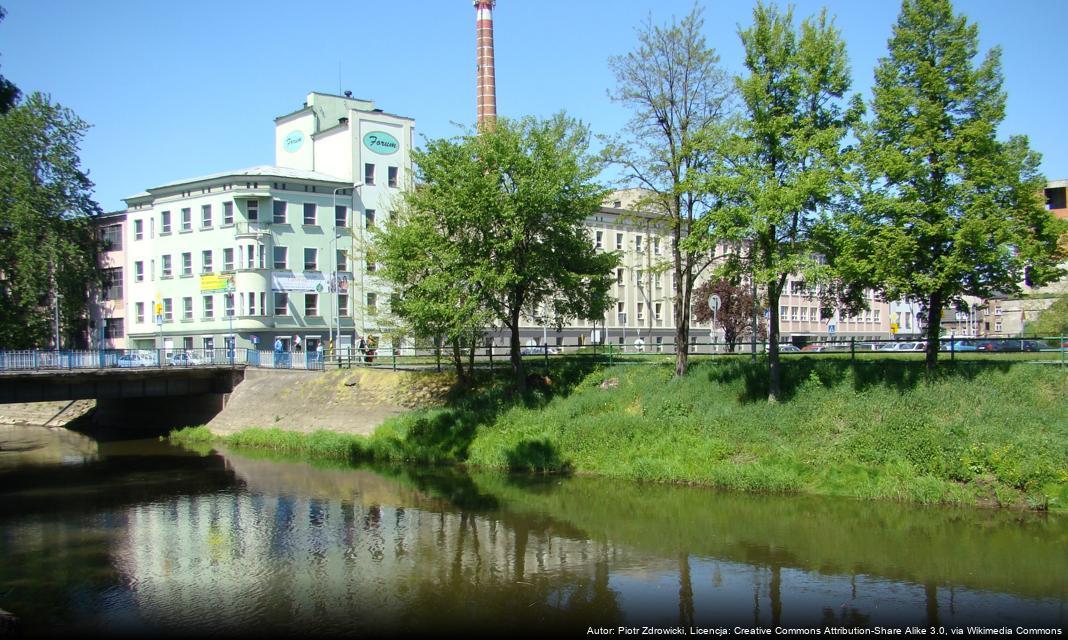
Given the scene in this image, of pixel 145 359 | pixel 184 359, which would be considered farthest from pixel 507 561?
pixel 184 359

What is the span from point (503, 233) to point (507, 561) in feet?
59.6

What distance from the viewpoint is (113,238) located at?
70625 millimetres

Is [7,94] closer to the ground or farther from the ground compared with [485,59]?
closer to the ground

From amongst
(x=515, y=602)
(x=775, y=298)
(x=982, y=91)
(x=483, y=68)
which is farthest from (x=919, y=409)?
(x=483, y=68)

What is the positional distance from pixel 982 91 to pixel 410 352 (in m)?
36.0

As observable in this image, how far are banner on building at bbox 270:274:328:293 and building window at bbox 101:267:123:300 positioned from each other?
1956 centimetres

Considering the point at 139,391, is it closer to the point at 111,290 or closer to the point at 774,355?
the point at 111,290

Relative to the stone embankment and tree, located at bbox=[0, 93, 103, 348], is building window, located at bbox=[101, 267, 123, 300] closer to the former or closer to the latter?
tree, located at bbox=[0, 93, 103, 348]

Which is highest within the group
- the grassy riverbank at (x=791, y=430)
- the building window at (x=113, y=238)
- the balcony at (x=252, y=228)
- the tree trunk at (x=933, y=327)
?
the building window at (x=113, y=238)

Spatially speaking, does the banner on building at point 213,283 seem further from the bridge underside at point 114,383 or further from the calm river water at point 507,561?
the calm river water at point 507,561

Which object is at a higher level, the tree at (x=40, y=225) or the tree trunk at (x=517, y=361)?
the tree at (x=40, y=225)

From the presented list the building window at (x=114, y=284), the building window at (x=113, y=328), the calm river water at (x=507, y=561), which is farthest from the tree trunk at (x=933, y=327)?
the building window at (x=113, y=328)

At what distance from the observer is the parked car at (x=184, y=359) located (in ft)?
151

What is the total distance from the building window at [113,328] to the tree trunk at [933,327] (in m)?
65.1
